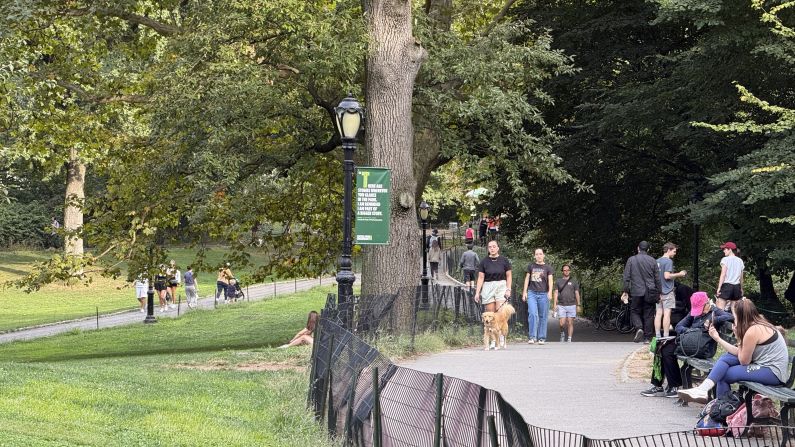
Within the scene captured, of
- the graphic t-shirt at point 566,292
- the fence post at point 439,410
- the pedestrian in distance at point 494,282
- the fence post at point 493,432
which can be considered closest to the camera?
the fence post at point 493,432

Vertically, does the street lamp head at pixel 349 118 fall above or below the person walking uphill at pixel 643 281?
above

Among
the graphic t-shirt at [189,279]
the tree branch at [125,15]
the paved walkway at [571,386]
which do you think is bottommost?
the paved walkway at [571,386]

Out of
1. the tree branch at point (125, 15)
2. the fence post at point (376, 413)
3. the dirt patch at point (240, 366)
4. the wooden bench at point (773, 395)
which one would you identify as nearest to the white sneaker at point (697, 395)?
the wooden bench at point (773, 395)

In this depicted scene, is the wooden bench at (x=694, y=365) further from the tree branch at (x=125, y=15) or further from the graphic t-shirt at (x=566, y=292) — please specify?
the tree branch at (x=125, y=15)

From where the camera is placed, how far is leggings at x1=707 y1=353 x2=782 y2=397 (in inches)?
432

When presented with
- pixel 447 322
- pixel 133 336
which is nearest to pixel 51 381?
pixel 447 322

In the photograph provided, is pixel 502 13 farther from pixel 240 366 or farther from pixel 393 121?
pixel 240 366

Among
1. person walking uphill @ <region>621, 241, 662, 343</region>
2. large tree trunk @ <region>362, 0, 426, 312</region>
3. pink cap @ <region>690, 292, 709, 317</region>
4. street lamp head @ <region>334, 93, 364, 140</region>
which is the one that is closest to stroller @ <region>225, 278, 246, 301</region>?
large tree trunk @ <region>362, 0, 426, 312</region>

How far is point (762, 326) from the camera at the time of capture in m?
11.1

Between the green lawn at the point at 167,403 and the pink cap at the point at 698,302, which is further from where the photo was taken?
the pink cap at the point at 698,302

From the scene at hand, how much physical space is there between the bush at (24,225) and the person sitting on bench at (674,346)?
5951 centimetres

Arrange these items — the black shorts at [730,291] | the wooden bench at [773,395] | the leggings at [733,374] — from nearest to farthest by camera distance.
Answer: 1. the wooden bench at [773,395]
2. the leggings at [733,374]
3. the black shorts at [730,291]

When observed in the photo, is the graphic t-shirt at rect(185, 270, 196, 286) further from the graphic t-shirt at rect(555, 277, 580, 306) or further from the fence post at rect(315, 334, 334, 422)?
the fence post at rect(315, 334, 334, 422)

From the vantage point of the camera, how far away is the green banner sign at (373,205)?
808 inches
